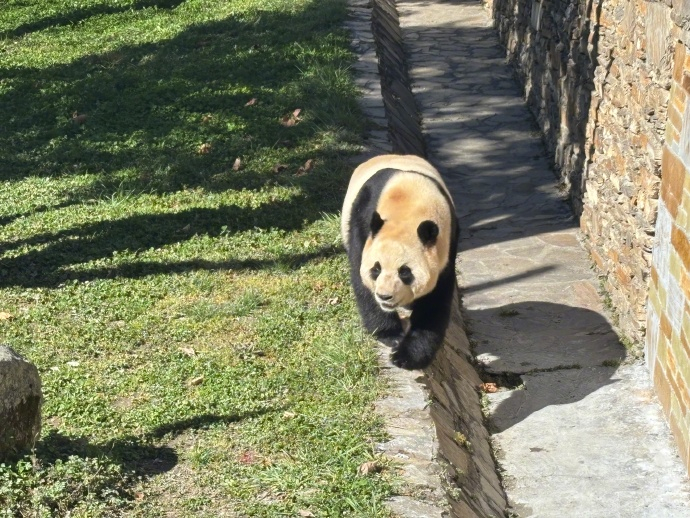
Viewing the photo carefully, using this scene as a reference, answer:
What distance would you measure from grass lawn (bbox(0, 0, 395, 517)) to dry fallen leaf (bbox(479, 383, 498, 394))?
120 centimetres

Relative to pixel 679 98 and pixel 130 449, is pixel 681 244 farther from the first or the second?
pixel 130 449

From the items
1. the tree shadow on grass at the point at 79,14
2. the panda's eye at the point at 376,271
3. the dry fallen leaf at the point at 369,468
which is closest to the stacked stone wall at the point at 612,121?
the panda's eye at the point at 376,271

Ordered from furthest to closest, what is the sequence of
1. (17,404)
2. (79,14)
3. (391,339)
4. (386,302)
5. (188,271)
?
(79,14) → (188,271) → (391,339) → (386,302) → (17,404)

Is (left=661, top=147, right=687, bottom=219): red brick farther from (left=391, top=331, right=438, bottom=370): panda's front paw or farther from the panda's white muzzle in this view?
the panda's white muzzle

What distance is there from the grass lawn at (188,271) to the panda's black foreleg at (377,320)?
15cm

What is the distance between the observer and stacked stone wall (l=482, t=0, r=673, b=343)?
764 cm

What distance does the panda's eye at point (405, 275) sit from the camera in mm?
6312

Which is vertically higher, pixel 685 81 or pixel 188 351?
pixel 685 81

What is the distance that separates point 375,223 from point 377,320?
728 millimetres

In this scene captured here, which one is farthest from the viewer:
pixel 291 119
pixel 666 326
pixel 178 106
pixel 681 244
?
pixel 178 106

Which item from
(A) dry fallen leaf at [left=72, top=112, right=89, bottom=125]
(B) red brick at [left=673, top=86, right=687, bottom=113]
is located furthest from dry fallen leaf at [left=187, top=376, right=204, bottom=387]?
(A) dry fallen leaf at [left=72, top=112, right=89, bottom=125]

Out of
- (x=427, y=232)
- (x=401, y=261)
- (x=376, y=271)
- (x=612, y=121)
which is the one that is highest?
(x=427, y=232)

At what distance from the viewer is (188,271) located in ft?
27.9

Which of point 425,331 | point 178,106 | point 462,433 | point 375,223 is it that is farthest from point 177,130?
point 462,433
